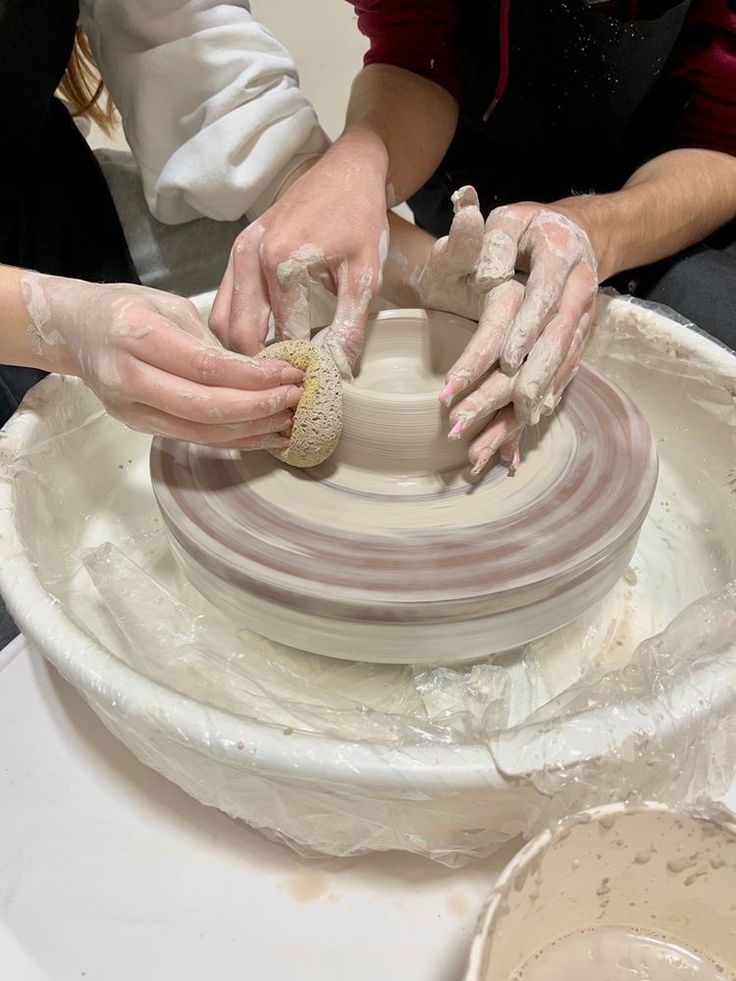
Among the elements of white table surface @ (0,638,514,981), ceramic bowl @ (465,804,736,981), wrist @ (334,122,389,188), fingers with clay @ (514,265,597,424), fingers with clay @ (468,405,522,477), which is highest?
wrist @ (334,122,389,188)

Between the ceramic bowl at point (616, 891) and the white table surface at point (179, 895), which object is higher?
the ceramic bowl at point (616, 891)

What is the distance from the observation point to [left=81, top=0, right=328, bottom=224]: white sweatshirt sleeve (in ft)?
4.84

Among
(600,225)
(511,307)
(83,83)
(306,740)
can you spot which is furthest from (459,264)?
(83,83)

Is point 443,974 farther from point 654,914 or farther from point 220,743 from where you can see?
point 220,743

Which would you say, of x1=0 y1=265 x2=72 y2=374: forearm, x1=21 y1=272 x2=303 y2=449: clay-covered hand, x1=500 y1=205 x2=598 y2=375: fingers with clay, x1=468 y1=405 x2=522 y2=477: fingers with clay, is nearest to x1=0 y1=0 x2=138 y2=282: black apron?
x1=0 y1=265 x2=72 y2=374: forearm

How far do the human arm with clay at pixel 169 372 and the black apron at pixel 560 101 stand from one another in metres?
0.94

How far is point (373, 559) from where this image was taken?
81 cm

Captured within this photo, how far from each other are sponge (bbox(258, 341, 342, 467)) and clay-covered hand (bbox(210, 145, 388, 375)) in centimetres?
9

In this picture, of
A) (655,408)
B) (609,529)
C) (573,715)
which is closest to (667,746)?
(573,715)

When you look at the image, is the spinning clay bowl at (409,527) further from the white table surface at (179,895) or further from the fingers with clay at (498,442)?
the white table surface at (179,895)

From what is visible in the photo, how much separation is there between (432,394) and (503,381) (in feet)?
0.26

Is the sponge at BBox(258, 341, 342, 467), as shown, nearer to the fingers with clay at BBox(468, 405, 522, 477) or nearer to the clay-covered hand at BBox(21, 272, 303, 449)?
the clay-covered hand at BBox(21, 272, 303, 449)

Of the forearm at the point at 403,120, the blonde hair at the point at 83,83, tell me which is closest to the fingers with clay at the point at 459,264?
the forearm at the point at 403,120

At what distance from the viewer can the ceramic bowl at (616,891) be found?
0.57m
